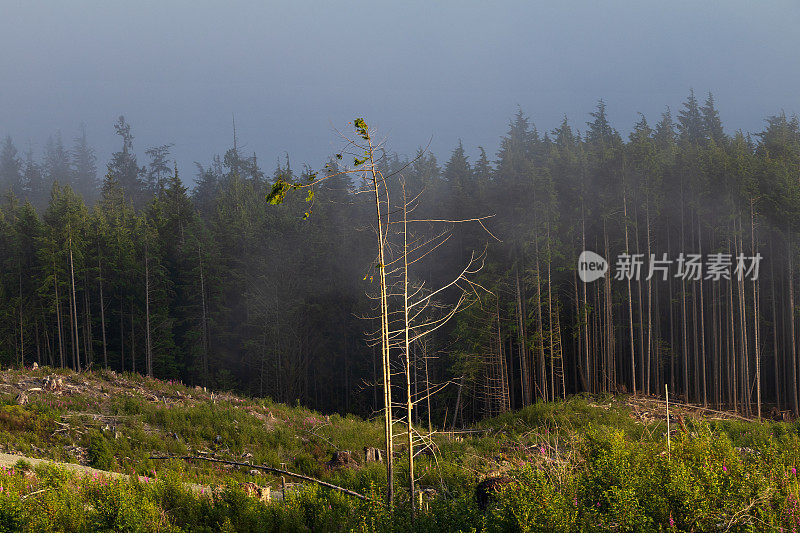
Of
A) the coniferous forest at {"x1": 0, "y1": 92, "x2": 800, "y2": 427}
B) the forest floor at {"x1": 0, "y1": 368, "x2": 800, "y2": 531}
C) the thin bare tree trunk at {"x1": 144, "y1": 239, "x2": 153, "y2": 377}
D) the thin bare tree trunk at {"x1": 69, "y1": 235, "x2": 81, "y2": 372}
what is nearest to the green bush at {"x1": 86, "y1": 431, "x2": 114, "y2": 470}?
the forest floor at {"x1": 0, "y1": 368, "x2": 800, "y2": 531}

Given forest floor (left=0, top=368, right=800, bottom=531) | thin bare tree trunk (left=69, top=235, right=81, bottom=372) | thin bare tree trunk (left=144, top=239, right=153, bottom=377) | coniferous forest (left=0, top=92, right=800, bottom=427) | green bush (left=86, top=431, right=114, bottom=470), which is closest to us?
forest floor (left=0, top=368, right=800, bottom=531)

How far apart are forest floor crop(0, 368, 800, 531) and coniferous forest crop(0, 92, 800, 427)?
19.2 feet

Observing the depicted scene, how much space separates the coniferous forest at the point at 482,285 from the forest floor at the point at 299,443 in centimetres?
586

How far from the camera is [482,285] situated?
23109 mm

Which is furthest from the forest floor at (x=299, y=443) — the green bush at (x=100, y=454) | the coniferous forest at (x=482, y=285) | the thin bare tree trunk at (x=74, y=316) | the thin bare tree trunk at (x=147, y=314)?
the thin bare tree trunk at (x=74, y=316)

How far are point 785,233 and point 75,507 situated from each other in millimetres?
25202

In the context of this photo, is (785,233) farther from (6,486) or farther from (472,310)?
(6,486)

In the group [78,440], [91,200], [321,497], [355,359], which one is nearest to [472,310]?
[355,359]

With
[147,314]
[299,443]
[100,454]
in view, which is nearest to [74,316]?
[147,314]

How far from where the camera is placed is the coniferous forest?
76.5ft

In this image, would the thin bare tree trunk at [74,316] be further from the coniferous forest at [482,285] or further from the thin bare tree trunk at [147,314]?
the thin bare tree trunk at [147,314]

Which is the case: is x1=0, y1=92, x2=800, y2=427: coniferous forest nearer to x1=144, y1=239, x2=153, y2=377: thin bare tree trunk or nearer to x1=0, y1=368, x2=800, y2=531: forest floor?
x1=144, y1=239, x2=153, y2=377: thin bare tree trunk

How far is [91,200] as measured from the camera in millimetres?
73875

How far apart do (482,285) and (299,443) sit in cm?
1176
